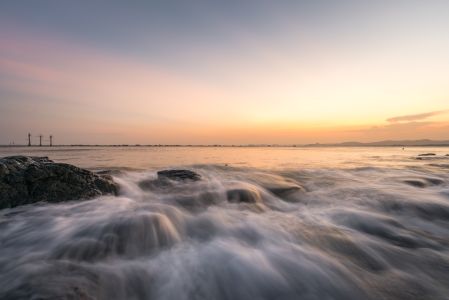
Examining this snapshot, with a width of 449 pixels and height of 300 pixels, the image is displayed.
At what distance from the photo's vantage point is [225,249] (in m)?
4.34

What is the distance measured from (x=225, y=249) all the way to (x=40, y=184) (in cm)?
501

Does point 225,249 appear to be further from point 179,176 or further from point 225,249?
point 179,176

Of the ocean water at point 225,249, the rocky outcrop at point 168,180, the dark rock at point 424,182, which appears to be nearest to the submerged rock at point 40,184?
the ocean water at point 225,249

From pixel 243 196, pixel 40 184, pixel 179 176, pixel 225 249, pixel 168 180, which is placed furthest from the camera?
pixel 179 176

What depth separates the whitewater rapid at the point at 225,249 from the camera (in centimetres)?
320

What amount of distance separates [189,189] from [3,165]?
478 cm

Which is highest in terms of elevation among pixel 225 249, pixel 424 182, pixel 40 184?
pixel 40 184

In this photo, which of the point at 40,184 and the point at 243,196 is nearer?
the point at 40,184

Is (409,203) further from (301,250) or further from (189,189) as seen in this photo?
(189,189)

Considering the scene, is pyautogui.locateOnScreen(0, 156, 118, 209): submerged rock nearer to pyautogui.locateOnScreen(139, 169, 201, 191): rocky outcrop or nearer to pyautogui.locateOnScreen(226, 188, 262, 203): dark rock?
pyautogui.locateOnScreen(139, 169, 201, 191): rocky outcrop

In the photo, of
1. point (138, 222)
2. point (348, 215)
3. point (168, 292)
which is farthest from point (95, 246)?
point (348, 215)

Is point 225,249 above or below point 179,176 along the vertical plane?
below

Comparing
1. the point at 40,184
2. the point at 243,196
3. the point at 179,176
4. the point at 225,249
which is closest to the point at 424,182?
the point at 243,196

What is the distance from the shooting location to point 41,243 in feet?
14.4
